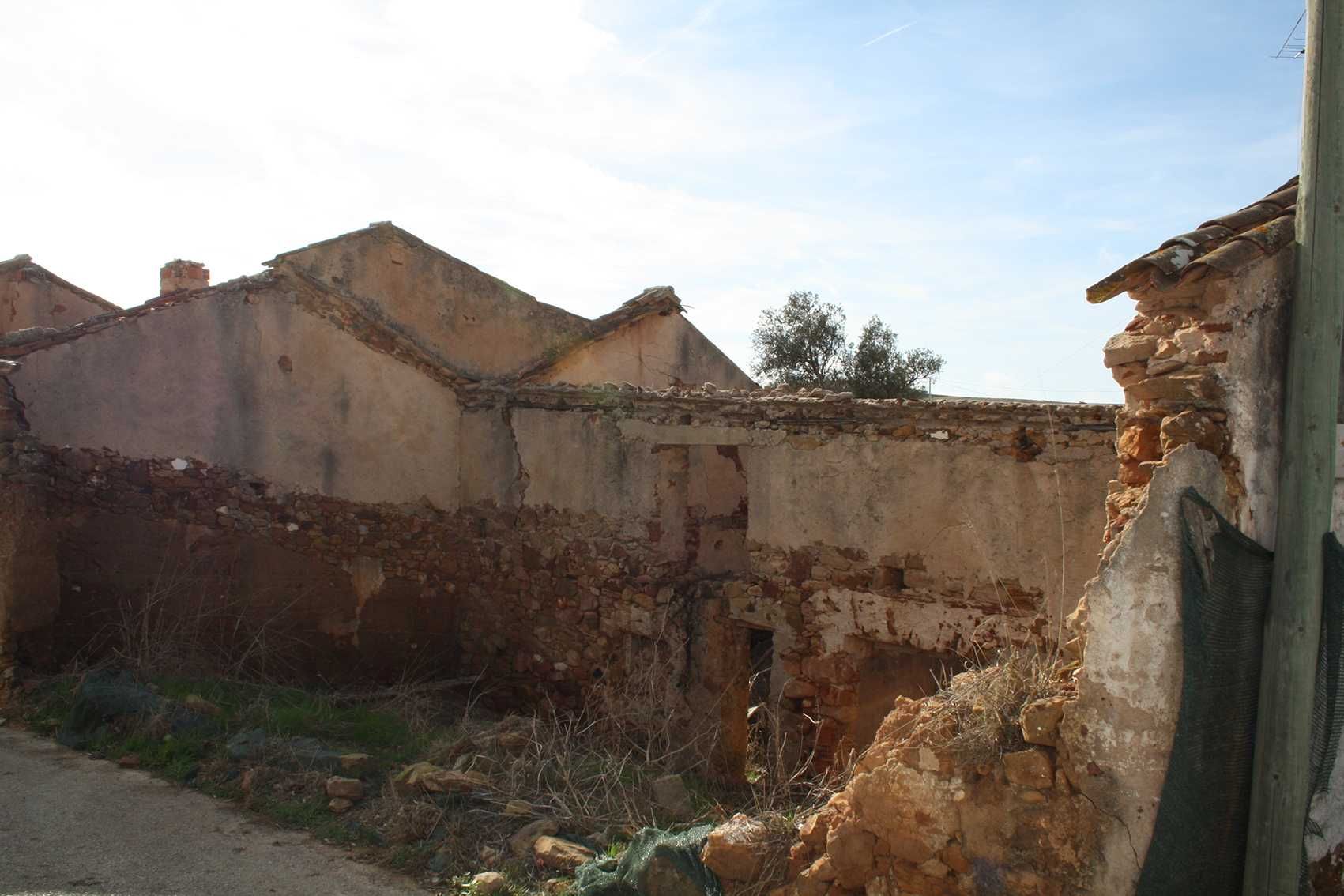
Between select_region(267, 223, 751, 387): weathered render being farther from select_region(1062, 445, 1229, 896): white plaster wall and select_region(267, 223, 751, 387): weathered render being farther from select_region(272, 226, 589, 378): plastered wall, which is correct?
select_region(1062, 445, 1229, 896): white plaster wall

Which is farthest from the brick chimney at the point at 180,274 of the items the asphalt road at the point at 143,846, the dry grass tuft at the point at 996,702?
the dry grass tuft at the point at 996,702

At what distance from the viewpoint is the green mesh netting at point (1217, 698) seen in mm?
4070

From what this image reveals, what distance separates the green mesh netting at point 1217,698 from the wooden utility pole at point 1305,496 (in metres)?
0.06

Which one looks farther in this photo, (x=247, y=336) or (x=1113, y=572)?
(x=247, y=336)

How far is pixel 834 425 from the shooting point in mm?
8672

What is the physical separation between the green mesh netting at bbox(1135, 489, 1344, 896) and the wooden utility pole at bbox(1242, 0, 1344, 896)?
0.21 ft

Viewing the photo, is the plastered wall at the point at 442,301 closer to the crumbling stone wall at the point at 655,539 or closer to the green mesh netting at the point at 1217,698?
the crumbling stone wall at the point at 655,539

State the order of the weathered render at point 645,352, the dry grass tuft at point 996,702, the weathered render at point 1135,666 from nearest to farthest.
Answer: the weathered render at point 1135,666 → the dry grass tuft at point 996,702 → the weathered render at point 645,352

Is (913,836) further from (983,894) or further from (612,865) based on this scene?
(612,865)

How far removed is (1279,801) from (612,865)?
3.15 meters

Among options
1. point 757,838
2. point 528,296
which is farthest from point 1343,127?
point 528,296

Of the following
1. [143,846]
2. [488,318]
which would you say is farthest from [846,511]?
[488,318]

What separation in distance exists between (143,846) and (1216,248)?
21.4 ft

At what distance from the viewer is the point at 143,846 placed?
600 cm
